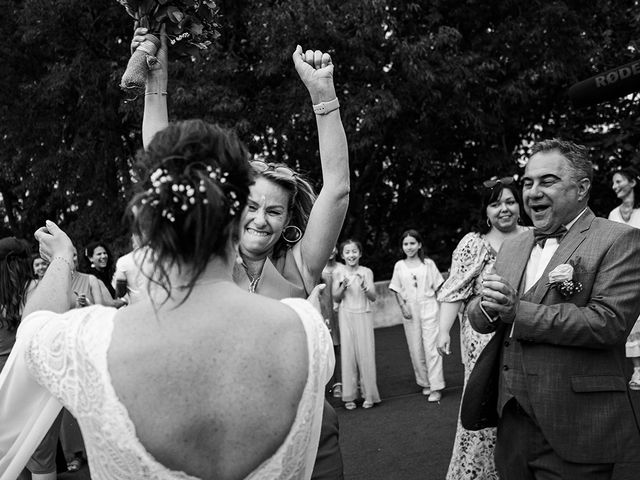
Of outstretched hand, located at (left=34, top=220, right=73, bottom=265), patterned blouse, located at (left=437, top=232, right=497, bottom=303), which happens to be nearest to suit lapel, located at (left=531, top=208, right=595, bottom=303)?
patterned blouse, located at (left=437, top=232, right=497, bottom=303)

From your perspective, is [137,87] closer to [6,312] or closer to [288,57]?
[6,312]

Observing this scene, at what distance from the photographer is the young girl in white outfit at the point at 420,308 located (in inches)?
300

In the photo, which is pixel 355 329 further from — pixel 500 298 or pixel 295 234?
pixel 295 234

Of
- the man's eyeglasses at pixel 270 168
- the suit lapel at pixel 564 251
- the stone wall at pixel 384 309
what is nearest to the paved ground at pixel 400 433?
the suit lapel at pixel 564 251

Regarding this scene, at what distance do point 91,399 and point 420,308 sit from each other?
260 inches

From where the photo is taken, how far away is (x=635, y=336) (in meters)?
6.46

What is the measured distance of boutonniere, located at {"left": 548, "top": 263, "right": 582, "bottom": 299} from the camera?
9.39 ft

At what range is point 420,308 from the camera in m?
7.96

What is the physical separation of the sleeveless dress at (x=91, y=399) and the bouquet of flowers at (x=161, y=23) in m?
1.20

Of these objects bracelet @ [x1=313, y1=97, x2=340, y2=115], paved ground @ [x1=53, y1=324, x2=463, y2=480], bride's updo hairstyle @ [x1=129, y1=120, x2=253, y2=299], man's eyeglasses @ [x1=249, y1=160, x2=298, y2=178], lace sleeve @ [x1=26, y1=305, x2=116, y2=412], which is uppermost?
bracelet @ [x1=313, y1=97, x2=340, y2=115]

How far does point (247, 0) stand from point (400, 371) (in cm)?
756

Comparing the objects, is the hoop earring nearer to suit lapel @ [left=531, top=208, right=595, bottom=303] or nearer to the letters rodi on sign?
suit lapel @ [left=531, top=208, right=595, bottom=303]

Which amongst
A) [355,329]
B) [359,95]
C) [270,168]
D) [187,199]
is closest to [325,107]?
[270,168]

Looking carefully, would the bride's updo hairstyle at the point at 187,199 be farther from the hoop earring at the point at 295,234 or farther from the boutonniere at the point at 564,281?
the boutonniere at the point at 564,281
